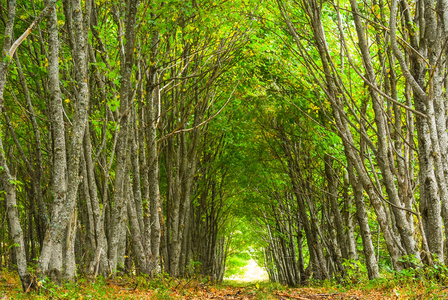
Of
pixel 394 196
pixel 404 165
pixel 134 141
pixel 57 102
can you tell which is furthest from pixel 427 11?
pixel 134 141

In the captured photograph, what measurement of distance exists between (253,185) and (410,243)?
12.5 metres

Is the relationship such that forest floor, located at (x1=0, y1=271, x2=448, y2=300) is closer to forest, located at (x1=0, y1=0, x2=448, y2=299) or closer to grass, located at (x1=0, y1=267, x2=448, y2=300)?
grass, located at (x1=0, y1=267, x2=448, y2=300)

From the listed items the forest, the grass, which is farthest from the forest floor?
the forest

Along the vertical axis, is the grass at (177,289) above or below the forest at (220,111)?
below

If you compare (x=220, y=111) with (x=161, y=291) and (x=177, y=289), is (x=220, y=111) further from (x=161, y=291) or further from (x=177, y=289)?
(x=161, y=291)

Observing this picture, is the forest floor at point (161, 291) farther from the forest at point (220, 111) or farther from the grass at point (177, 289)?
the forest at point (220, 111)

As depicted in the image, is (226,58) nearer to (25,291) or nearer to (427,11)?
(427,11)

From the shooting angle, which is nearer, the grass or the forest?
the grass

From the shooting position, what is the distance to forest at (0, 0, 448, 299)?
5906mm

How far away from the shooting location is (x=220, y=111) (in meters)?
11.4

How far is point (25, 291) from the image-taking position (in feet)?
18.7

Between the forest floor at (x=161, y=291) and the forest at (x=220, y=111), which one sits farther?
the forest at (x=220, y=111)

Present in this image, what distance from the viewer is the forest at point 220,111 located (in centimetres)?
591

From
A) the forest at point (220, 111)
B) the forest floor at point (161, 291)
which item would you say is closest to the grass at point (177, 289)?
the forest floor at point (161, 291)
